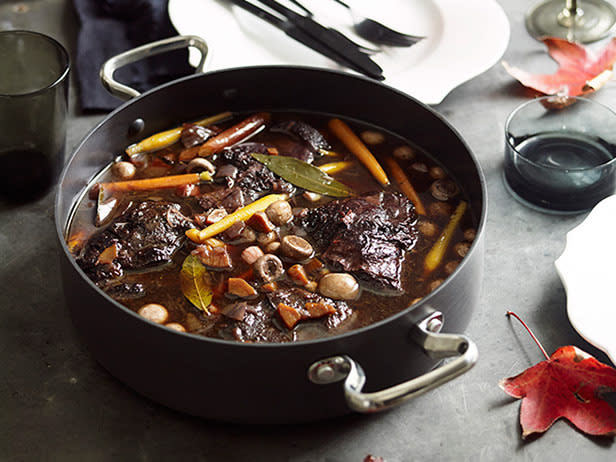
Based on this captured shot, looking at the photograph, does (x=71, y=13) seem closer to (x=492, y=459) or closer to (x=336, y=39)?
(x=336, y=39)

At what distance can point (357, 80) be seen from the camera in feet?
6.98

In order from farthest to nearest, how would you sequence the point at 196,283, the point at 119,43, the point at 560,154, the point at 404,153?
1. the point at 119,43
2. the point at 560,154
3. the point at 404,153
4. the point at 196,283

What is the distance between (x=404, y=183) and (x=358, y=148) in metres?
0.17

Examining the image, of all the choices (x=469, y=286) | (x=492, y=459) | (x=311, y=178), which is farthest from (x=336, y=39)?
(x=492, y=459)

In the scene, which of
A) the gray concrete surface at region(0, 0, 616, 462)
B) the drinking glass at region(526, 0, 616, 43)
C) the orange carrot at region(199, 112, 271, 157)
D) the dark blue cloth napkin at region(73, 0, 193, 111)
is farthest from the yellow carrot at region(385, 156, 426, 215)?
the drinking glass at region(526, 0, 616, 43)

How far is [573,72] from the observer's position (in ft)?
8.39

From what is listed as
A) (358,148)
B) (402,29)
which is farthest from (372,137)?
(402,29)

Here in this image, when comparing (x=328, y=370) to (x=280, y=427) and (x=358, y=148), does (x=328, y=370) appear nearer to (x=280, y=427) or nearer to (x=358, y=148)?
(x=280, y=427)

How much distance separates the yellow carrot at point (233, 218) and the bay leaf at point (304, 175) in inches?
2.6

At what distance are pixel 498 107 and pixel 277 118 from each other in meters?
0.70

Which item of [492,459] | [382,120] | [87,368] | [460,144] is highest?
[460,144]

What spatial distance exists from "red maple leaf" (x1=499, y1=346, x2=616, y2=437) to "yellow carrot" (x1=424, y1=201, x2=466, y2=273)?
29 centimetres

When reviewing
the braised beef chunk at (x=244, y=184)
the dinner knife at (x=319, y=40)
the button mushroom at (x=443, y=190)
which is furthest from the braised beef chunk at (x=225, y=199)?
the dinner knife at (x=319, y=40)

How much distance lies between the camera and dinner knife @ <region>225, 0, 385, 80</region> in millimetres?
2498
